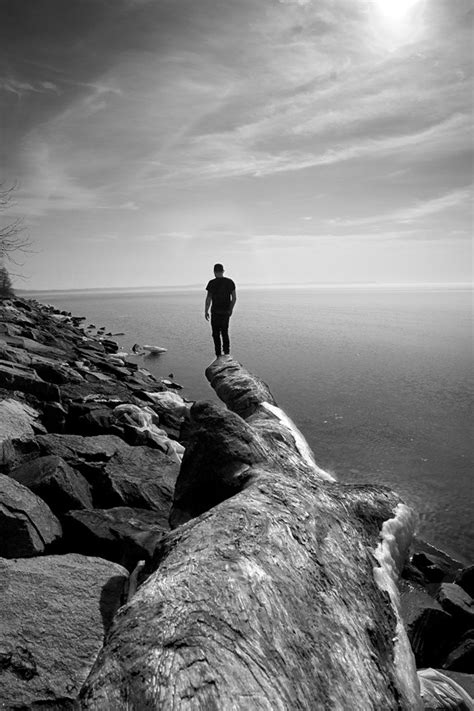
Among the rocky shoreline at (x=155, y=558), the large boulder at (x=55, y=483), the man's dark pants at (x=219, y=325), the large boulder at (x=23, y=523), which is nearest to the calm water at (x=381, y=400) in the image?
the rocky shoreline at (x=155, y=558)

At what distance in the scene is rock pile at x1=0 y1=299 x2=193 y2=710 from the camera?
9.55ft

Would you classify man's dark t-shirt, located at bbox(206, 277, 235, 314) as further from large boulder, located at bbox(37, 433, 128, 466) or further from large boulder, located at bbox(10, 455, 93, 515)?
large boulder, located at bbox(10, 455, 93, 515)

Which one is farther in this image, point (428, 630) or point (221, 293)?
point (221, 293)

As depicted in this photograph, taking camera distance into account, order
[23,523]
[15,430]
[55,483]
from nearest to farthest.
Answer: [23,523] → [55,483] → [15,430]

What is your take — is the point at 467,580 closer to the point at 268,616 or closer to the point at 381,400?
the point at 268,616

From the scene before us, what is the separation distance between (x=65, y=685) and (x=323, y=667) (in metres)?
1.69

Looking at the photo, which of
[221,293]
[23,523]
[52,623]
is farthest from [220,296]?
→ [52,623]

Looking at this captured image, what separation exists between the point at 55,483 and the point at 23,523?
90 cm

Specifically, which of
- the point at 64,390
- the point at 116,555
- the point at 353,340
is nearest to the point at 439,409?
the point at 64,390

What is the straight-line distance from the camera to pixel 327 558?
3086 mm

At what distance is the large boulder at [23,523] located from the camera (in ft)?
13.1

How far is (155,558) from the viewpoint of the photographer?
313 centimetres

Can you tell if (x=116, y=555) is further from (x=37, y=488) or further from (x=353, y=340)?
(x=353, y=340)

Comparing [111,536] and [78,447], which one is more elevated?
[78,447]
